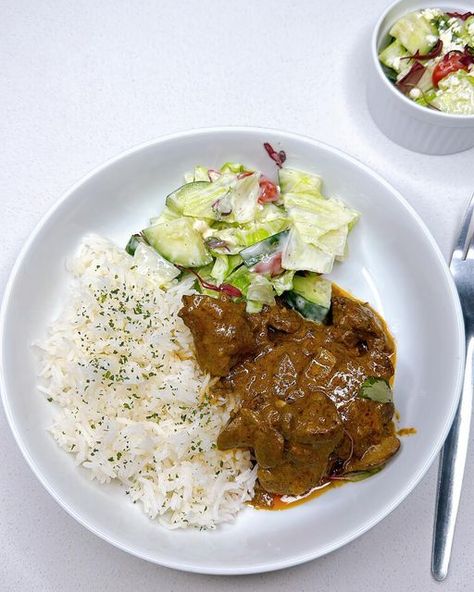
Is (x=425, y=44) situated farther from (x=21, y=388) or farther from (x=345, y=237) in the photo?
(x=21, y=388)

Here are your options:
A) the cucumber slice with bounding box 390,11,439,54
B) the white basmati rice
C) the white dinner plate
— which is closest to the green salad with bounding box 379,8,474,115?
the cucumber slice with bounding box 390,11,439,54

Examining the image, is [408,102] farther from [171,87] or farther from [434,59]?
[171,87]

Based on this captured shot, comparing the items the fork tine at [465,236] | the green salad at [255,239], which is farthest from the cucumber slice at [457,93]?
the green salad at [255,239]

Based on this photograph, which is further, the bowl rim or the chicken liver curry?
the bowl rim

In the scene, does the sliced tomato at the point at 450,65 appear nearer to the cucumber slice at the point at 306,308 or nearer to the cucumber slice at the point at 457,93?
the cucumber slice at the point at 457,93

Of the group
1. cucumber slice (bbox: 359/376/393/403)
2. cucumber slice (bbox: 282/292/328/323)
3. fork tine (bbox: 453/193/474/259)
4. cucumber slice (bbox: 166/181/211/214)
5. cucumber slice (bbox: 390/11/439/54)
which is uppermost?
cucumber slice (bbox: 390/11/439/54)

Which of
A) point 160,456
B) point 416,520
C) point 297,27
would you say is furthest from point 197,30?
point 416,520

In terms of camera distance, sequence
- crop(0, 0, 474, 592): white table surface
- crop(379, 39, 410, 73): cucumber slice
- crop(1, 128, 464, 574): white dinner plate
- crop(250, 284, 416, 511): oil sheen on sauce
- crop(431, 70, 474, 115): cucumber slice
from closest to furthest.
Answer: crop(1, 128, 464, 574): white dinner plate → crop(250, 284, 416, 511): oil sheen on sauce → crop(431, 70, 474, 115): cucumber slice → crop(379, 39, 410, 73): cucumber slice → crop(0, 0, 474, 592): white table surface

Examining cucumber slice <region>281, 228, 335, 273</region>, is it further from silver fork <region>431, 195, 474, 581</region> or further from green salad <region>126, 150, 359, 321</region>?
silver fork <region>431, 195, 474, 581</region>
